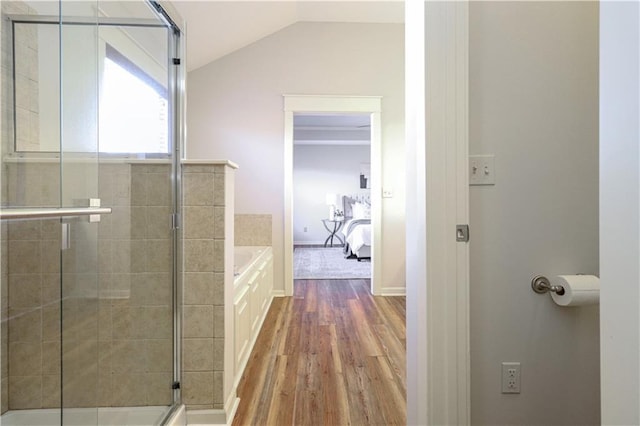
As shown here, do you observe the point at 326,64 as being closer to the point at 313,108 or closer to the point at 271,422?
the point at 313,108

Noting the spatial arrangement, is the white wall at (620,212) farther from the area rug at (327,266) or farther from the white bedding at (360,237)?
the white bedding at (360,237)

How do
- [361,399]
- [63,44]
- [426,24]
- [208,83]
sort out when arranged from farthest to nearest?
[208,83] → [361,399] → [63,44] → [426,24]

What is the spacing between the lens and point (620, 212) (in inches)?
17.1

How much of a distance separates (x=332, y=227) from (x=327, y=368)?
634 centimetres

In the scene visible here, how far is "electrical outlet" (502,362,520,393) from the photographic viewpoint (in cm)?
113

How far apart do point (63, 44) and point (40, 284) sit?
1.17 m

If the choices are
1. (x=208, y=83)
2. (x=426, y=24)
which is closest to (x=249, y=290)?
(x=426, y=24)

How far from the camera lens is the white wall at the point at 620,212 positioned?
1.36 ft

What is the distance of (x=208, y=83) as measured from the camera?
362 centimetres

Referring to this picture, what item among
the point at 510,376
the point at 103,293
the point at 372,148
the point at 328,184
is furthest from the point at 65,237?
the point at 328,184

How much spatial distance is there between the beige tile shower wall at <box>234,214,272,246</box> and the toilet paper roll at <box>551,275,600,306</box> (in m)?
2.93

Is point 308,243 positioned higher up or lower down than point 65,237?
lower down

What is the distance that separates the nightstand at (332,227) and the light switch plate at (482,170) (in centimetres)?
690

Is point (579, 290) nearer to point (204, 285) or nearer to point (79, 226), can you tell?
point (204, 285)
